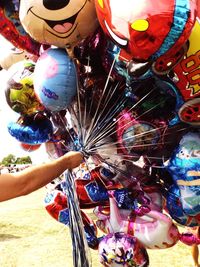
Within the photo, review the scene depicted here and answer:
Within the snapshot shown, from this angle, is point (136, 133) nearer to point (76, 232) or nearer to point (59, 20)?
point (76, 232)

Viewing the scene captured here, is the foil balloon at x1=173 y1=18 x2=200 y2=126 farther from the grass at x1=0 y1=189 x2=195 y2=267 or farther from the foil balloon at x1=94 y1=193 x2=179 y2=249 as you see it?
the grass at x1=0 y1=189 x2=195 y2=267

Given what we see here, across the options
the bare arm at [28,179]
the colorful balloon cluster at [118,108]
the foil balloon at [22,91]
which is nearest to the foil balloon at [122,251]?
the colorful balloon cluster at [118,108]

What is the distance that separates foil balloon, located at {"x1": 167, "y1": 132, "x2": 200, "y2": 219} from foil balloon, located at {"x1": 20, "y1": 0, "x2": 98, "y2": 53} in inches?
37.6

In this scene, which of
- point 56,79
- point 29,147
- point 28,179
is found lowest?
point 28,179

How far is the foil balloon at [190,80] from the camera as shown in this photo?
2469 mm

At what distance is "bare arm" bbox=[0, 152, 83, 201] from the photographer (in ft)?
7.20

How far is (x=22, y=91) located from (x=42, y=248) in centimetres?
324

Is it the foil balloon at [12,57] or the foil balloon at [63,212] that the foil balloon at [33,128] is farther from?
the foil balloon at [12,57]

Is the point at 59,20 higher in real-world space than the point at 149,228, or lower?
higher

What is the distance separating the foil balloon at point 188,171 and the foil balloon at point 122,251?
20.2 inches

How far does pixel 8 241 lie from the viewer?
255 inches

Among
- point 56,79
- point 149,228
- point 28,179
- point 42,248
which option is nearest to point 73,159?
point 28,179

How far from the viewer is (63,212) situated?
3.54m

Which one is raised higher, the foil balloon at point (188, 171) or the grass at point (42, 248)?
the foil balloon at point (188, 171)
